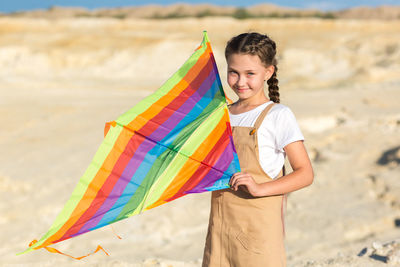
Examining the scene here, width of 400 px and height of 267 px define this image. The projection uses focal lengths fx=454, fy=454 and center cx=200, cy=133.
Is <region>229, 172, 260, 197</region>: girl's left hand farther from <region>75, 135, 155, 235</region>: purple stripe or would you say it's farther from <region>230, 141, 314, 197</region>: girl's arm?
<region>75, 135, 155, 235</region>: purple stripe

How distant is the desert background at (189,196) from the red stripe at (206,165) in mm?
524

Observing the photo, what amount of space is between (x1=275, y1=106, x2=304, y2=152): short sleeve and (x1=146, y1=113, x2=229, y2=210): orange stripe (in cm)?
22

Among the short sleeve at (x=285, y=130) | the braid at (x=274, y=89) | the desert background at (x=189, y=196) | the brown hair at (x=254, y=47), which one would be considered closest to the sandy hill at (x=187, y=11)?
the desert background at (x=189, y=196)

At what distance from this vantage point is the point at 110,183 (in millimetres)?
2051

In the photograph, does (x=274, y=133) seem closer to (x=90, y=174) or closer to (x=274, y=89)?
(x=274, y=89)

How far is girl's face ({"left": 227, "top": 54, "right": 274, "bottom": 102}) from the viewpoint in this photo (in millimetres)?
1886

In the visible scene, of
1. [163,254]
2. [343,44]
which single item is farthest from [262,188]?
[343,44]

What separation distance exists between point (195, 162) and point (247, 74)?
43cm

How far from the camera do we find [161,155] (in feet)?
6.70

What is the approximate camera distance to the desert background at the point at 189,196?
4.34m

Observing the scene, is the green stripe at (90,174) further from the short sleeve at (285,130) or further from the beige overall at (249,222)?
the short sleeve at (285,130)

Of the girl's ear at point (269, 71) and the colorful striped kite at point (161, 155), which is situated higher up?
the girl's ear at point (269, 71)

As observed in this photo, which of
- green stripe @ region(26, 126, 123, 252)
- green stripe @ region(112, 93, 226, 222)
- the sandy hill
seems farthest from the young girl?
the sandy hill

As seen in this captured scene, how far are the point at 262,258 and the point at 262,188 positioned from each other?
0.30 meters
